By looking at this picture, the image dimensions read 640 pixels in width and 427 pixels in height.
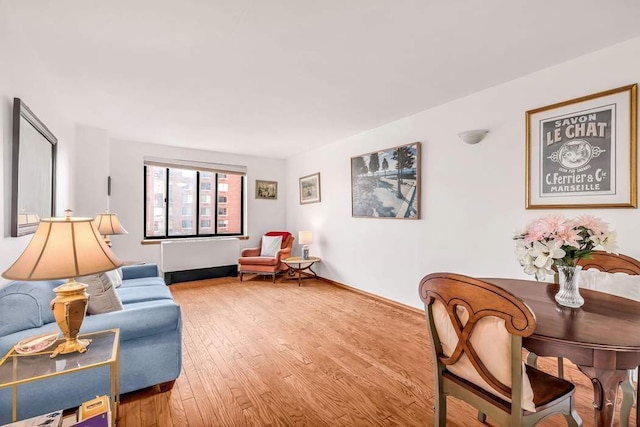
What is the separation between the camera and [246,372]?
2.22m

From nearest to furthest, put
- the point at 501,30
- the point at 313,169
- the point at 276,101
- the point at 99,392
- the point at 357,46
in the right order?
the point at 99,392 < the point at 501,30 < the point at 357,46 < the point at 276,101 < the point at 313,169

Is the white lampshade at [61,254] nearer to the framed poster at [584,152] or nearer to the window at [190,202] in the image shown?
the framed poster at [584,152]

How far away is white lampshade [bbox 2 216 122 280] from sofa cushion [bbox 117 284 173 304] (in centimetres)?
144

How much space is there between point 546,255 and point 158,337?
2338 millimetres

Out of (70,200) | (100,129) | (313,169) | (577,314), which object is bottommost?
(577,314)

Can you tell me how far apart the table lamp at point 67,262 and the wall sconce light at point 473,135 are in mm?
3017

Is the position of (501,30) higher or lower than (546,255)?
higher

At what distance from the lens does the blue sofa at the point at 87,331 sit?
5.03 ft

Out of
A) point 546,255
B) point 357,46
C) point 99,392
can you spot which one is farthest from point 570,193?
point 99,392

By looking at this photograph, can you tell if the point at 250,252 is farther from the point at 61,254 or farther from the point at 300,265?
the point at 61,254

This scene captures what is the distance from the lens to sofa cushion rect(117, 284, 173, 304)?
2.59 meters

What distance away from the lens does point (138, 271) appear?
135 inches

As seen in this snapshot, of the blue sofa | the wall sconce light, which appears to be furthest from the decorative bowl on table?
the wall sconce light

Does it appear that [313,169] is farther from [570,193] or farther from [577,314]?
[577,314]
